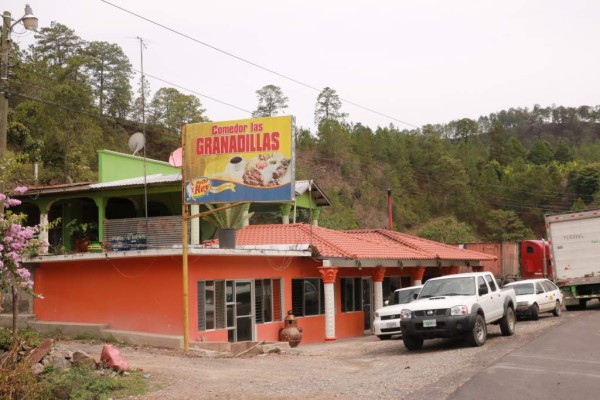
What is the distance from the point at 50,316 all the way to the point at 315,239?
9.16m

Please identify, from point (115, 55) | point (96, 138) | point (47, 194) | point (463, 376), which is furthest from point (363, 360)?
point (115, 55)

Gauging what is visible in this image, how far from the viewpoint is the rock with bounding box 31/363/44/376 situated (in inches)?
454

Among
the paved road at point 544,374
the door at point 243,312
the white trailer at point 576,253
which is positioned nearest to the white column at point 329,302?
the door at point 243,312

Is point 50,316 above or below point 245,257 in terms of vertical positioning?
below

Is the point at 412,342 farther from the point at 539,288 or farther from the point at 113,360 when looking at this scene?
the point at 539,288

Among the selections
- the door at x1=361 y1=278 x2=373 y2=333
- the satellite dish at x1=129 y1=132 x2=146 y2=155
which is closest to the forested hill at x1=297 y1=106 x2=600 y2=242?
the door at x1=361 y1=278 x2=373 y2=333

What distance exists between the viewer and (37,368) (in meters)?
11.7

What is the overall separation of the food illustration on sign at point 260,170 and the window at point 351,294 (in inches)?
367

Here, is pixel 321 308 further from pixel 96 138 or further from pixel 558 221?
pixel 96 138

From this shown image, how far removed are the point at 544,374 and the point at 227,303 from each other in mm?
9783

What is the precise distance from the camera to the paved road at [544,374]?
10086mm

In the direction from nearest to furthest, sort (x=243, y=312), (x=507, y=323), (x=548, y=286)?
(x=507, y=323) < (x=243, y=312) < (x=548, y=286)

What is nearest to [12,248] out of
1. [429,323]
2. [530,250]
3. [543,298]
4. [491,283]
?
[429,323]

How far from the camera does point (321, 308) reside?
23844 millimetres
